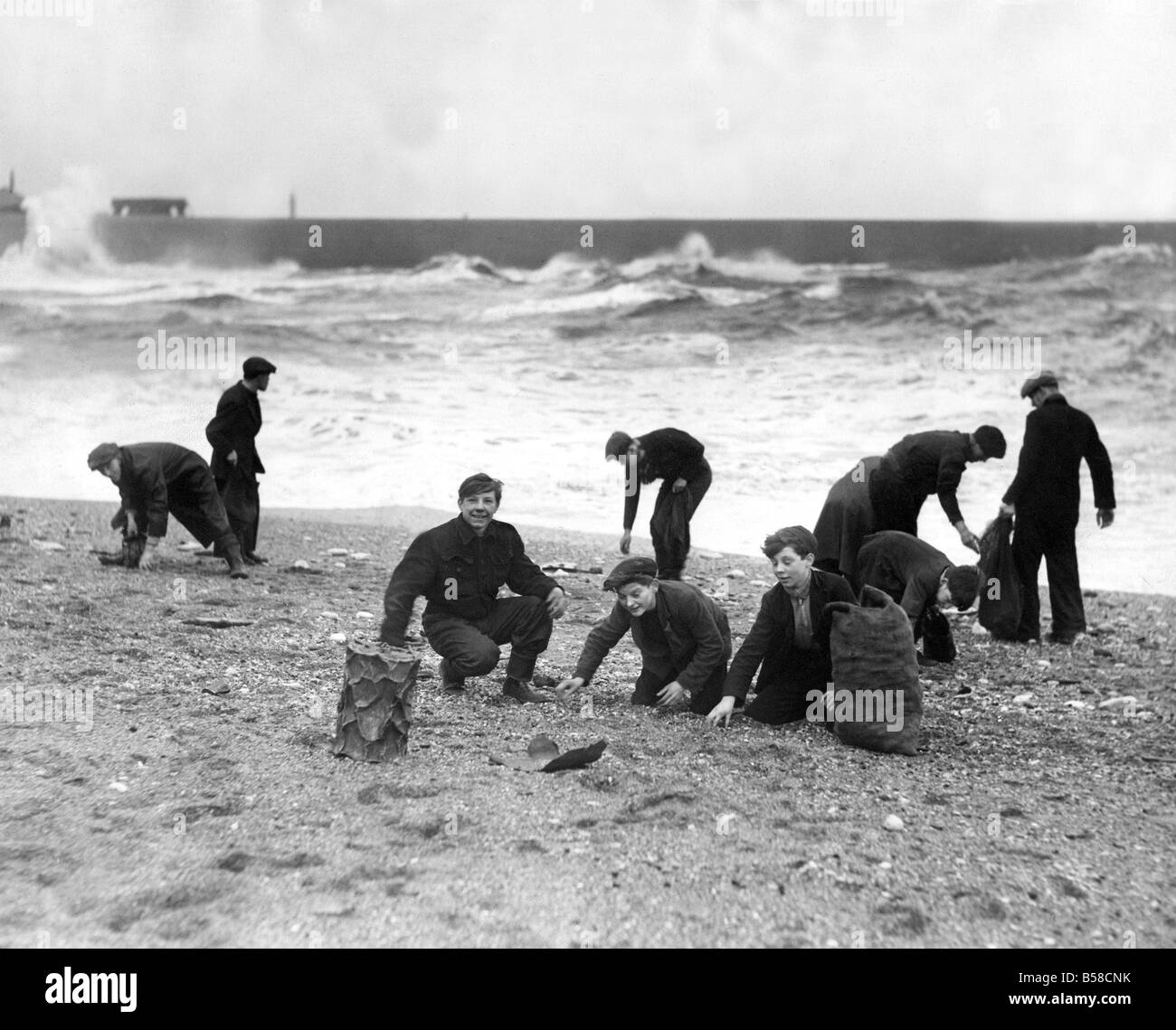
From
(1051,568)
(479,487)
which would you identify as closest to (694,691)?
(479,487)

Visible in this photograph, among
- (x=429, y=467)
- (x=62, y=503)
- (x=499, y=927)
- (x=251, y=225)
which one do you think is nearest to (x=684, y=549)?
(x=499, y=927)

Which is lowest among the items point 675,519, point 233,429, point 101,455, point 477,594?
point 477,594

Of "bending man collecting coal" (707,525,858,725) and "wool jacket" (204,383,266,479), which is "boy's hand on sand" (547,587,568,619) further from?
"wool jacket" (204,383,266,479)

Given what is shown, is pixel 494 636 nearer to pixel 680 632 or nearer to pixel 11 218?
pixel 680 632

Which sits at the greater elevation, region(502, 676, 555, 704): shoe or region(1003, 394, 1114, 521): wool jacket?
region(1003, 394, 1114, 521): wool jacket

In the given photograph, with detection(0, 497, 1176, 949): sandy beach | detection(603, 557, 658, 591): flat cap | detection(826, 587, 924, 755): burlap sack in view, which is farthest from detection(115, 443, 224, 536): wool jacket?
detection(826, 587, 924, 755): burlap sack

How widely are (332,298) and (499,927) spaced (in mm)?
17183

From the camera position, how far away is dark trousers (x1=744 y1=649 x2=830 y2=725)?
4836mm

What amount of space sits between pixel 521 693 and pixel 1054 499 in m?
3.03

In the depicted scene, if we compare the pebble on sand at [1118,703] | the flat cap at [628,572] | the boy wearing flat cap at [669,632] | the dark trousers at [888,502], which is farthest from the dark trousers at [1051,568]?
the flat cap at [628,572]

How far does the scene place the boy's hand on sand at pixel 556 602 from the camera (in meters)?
5.02

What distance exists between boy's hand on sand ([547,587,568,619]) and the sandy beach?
0.39 meters

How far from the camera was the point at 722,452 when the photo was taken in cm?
1485

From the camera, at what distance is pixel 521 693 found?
521cm
